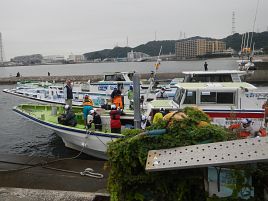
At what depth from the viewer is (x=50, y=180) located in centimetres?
733

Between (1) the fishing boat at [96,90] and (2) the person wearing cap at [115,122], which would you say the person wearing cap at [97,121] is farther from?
(1) the fishing boat at [96,90]

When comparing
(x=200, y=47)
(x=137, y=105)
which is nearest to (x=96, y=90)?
(x=137, y=105)

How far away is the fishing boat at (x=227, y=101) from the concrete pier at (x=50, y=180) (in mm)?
3278

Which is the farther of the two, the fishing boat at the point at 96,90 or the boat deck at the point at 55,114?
the fishing boat at the point at 96,90

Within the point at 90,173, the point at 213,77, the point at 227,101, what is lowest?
the point at 90,173

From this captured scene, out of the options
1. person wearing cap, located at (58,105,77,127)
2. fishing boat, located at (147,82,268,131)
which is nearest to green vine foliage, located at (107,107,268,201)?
fishing boat, located at (147,82,268,131)

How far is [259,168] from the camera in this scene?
11.0 ft

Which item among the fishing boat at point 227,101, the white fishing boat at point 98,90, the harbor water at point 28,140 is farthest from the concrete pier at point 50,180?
the white fishing boat at point 98,90

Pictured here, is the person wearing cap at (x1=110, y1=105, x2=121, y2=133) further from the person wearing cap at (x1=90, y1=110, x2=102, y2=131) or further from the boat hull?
the person wearing cap at (x1=90, y1=110, x2=102, y2=131)

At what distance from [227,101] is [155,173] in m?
7.43

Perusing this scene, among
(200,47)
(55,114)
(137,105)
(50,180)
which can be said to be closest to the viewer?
(50,180)

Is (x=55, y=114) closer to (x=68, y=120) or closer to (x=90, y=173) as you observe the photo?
(x=68, y=120)

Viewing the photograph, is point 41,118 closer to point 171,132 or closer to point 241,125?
point 241,125

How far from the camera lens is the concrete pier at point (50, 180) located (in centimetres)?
584
